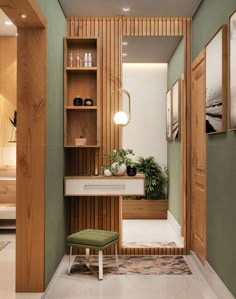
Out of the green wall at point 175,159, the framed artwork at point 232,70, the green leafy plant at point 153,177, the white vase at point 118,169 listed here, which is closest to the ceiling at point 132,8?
the green wall at point 175,159

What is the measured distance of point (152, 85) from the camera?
6.33m

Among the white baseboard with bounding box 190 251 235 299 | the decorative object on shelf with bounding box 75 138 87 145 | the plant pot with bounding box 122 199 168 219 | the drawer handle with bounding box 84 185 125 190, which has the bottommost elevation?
the white baseboard with bounding box 190 251 235 299

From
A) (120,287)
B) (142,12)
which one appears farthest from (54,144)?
(142,12)

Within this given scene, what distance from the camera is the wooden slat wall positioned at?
505cm

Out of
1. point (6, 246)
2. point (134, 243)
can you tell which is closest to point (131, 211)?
point (134, 243)

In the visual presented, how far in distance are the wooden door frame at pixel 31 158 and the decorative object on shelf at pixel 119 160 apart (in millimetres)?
1285

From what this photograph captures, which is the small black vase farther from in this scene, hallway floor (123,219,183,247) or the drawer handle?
hallway floor (123,219,183,247)

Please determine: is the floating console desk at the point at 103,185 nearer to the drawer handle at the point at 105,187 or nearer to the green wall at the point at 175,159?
the drawer handle at the point at 105,187

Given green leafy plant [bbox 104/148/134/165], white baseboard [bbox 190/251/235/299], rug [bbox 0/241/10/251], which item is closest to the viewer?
white baseboard [bbox 190/251/235/299]

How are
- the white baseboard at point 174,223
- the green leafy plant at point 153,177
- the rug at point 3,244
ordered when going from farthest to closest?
1. the green leafy plant at point 153,177
2. the rug at point 3,244
3. the white baseboard at point 174,223

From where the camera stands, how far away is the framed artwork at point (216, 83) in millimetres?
3344

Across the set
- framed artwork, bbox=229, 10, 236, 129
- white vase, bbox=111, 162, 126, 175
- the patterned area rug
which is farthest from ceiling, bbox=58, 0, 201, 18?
the patterned area rug

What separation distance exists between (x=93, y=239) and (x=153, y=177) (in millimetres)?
2158

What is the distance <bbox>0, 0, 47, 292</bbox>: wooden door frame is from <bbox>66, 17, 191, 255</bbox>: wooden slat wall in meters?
1.41
